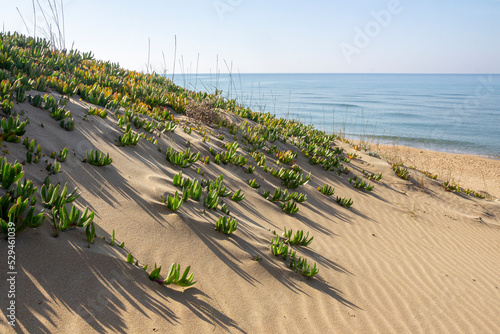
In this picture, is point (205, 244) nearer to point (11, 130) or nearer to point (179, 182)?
point (179, 182)

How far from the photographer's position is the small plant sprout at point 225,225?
13.1ft

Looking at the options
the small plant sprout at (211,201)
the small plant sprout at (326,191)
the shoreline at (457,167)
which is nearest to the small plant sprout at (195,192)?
the small plant sprout at (211,201)

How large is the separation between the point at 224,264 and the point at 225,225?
574 mm

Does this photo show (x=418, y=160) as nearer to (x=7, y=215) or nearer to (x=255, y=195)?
(x=255, y=195)

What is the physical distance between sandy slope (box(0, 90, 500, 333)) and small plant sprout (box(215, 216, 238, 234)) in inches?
3.9

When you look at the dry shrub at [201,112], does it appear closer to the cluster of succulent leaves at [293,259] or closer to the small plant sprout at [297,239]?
the small plant sprout at [297,239]

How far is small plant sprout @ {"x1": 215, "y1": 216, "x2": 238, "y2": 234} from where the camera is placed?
4000mm

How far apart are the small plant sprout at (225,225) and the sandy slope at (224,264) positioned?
10 centimetres

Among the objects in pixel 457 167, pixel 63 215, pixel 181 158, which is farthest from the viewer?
pixel 457 167

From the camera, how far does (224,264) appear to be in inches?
140

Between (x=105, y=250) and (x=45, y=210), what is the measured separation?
0.68m

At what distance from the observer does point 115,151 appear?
16.8 ft

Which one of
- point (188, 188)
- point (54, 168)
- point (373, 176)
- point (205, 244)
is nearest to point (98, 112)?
point (54, 168)

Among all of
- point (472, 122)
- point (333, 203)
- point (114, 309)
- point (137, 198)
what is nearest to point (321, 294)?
point (114, 309)
